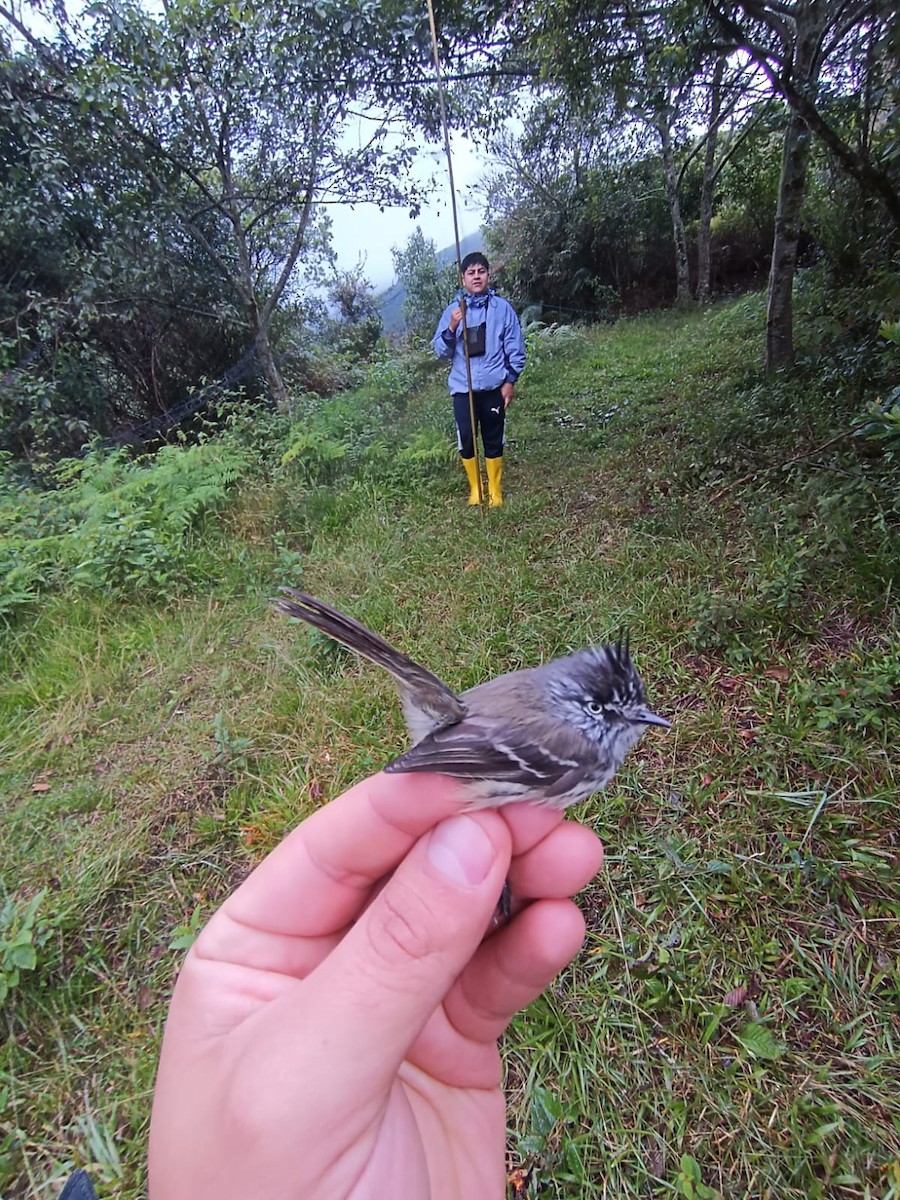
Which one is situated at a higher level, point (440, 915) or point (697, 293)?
point (697, 293)

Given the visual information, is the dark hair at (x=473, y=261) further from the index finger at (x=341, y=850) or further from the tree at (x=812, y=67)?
the index finger at (x=341, y=850)

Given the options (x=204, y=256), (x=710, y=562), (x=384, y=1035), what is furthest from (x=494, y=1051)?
(x=204, y=256)

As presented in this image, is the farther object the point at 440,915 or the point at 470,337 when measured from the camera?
the point at 470,337

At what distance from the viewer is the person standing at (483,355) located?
193 inches

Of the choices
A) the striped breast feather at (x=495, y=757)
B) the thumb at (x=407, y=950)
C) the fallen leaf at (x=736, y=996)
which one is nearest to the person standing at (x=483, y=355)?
the striped breast feather at (x=495, y=757)

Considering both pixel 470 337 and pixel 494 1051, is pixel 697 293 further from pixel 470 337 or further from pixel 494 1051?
pixel 494 1051

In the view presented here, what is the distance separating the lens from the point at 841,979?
63.6 inches

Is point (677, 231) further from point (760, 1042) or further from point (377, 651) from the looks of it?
point (760, 1042)

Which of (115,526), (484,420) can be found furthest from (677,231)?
(115,526)

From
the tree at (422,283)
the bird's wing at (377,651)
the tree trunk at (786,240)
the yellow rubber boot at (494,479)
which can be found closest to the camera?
the bird's wing at (377,651)

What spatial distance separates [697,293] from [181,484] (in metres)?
12.8

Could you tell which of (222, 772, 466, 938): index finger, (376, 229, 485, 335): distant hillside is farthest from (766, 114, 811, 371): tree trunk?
(376, 229, 485, 335): distant hillside

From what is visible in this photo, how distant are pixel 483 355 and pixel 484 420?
0.54 metres

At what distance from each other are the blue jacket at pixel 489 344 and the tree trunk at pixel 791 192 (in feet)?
6.77
